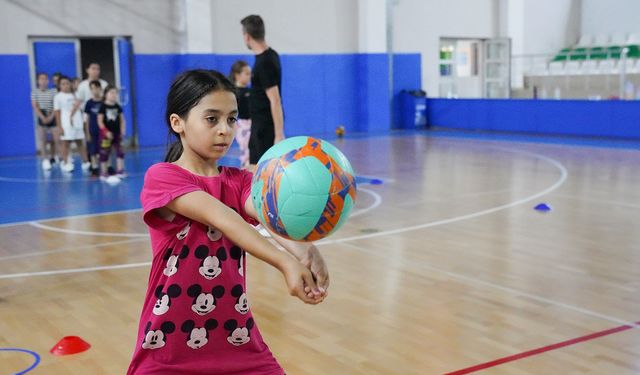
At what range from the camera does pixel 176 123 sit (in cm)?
247

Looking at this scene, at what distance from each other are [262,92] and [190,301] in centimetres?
493

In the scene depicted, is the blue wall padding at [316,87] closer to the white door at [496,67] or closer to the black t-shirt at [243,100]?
the white door at [496,67]

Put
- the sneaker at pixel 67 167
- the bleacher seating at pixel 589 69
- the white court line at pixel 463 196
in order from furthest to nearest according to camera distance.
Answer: the bleacher seating at pixel 589 69 < the sneaker at pixel 67 167 < the white court line at pixel 463 196

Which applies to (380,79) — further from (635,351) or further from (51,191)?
(635,351)

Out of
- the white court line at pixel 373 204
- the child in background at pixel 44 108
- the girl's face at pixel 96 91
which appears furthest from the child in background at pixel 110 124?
the white court line at pixel 373 204

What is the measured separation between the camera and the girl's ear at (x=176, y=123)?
245cm

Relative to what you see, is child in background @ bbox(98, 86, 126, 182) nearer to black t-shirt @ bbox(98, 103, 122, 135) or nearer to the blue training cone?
black t-shirt @ bbox(98, 103, 122, 135)

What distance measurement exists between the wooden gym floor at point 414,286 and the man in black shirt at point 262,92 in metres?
1.16

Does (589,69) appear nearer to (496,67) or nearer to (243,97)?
(496,67)

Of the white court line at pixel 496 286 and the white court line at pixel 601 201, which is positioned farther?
the white court line at pixel 601 201

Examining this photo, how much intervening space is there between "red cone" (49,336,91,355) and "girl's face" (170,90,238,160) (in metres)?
2.45

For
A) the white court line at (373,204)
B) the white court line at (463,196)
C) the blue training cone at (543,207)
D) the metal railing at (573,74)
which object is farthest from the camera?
the metal railing at (573,74)

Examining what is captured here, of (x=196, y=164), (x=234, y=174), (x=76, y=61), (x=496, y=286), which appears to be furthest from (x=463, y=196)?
(x=76, y=61)

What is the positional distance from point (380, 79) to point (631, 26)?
1036 centimetres
